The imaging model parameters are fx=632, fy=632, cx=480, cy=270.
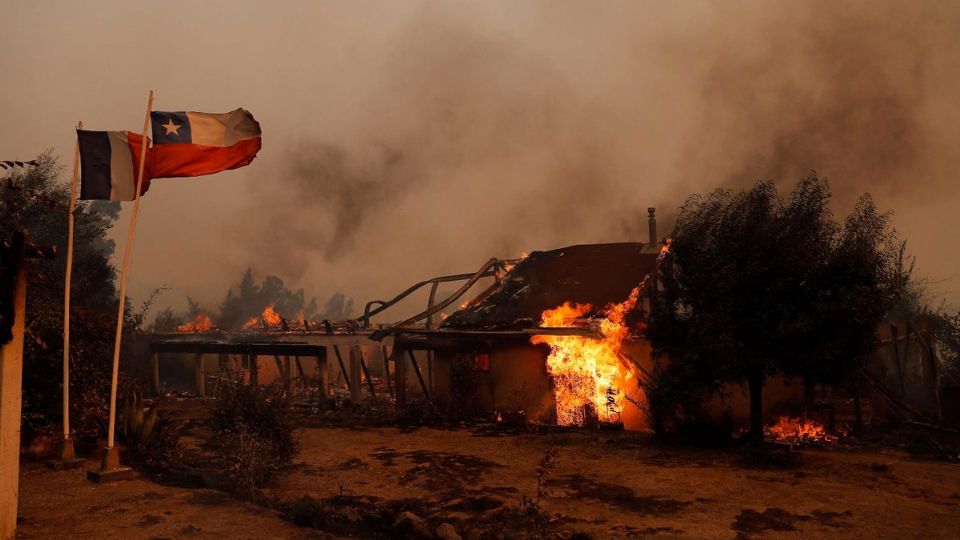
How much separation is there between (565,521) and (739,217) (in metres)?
8.45

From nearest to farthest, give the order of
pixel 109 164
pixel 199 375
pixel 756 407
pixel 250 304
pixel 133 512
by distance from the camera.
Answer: pixel 133 512 → pixel 109 164 → pixel 756 407 → pixel 199 375 → pixel 250 304

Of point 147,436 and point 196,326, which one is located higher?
point 196,326

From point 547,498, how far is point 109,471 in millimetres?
7479

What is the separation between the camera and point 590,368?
17.8 meters

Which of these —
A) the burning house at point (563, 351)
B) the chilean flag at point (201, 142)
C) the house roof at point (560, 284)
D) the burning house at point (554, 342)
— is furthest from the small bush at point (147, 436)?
the house roof at point (560, 284)

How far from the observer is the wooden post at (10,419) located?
7.58 meters

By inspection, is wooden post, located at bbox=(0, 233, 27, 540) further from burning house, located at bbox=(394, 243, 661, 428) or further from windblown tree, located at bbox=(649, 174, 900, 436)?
burning house, located at bbox=(394, 243, 661, 428)

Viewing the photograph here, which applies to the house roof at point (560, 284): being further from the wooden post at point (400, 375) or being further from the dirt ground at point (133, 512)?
the dirt ground at point (133, 512)

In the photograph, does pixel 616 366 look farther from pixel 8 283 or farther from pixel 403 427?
pixel 8 283

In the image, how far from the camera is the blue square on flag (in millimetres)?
11258

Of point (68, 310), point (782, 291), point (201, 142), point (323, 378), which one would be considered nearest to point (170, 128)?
point (201, 142)

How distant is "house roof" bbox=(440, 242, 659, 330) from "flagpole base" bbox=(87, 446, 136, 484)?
10.9 m

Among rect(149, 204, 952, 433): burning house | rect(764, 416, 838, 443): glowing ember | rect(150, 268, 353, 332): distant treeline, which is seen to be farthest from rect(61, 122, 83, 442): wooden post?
rect(150, 268, 353, 332): distant treeline

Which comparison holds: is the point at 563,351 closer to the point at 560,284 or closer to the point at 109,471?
the point at 560,284
